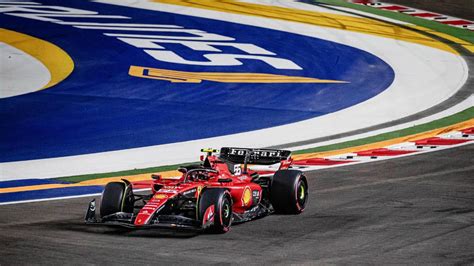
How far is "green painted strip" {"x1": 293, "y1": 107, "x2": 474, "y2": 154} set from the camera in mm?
20669

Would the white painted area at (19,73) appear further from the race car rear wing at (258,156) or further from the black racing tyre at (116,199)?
the black racing tyre at (116,199)

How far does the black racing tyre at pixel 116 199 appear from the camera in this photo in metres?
13.7

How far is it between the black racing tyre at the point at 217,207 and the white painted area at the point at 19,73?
11293mm

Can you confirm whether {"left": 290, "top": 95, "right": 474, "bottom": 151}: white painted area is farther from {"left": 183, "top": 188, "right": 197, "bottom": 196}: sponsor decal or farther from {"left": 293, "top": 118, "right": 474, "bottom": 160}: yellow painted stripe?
{"left": 183, "top": 188, "right": 197, "bottom": 196}: sponsor decal

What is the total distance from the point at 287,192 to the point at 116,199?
2359mm

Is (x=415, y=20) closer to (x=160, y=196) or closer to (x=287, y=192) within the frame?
(x=287, y=192)

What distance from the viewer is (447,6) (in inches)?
1409

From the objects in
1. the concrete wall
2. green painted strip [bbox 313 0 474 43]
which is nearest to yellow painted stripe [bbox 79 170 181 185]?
green painted strip [bbox 313 0 474 43]

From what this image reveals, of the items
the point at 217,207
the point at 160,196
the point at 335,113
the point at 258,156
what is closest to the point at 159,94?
the point at 335,113

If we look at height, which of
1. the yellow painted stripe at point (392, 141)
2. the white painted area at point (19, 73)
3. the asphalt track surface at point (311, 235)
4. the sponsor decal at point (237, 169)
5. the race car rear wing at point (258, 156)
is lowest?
the asphalt track surface at point (311, 235)

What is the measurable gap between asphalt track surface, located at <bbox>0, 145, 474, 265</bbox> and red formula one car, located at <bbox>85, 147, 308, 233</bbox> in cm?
18

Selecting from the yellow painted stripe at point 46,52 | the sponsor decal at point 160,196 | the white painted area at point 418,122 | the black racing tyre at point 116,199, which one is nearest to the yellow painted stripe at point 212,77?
the yellow painted stripe at point 46,52

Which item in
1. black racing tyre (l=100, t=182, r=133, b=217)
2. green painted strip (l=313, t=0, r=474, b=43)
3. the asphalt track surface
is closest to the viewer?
the asphalt track surface

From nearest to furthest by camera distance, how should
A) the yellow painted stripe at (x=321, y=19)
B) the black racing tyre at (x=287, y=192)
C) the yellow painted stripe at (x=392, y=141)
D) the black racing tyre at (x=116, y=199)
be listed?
the black racing tyre at (x=116, y=199) → the black racing tyre at (x=287, y=192) → the yellow painted stripe at (x=392, y=141) → the yellow painted stripe at (x=321, y=19)
